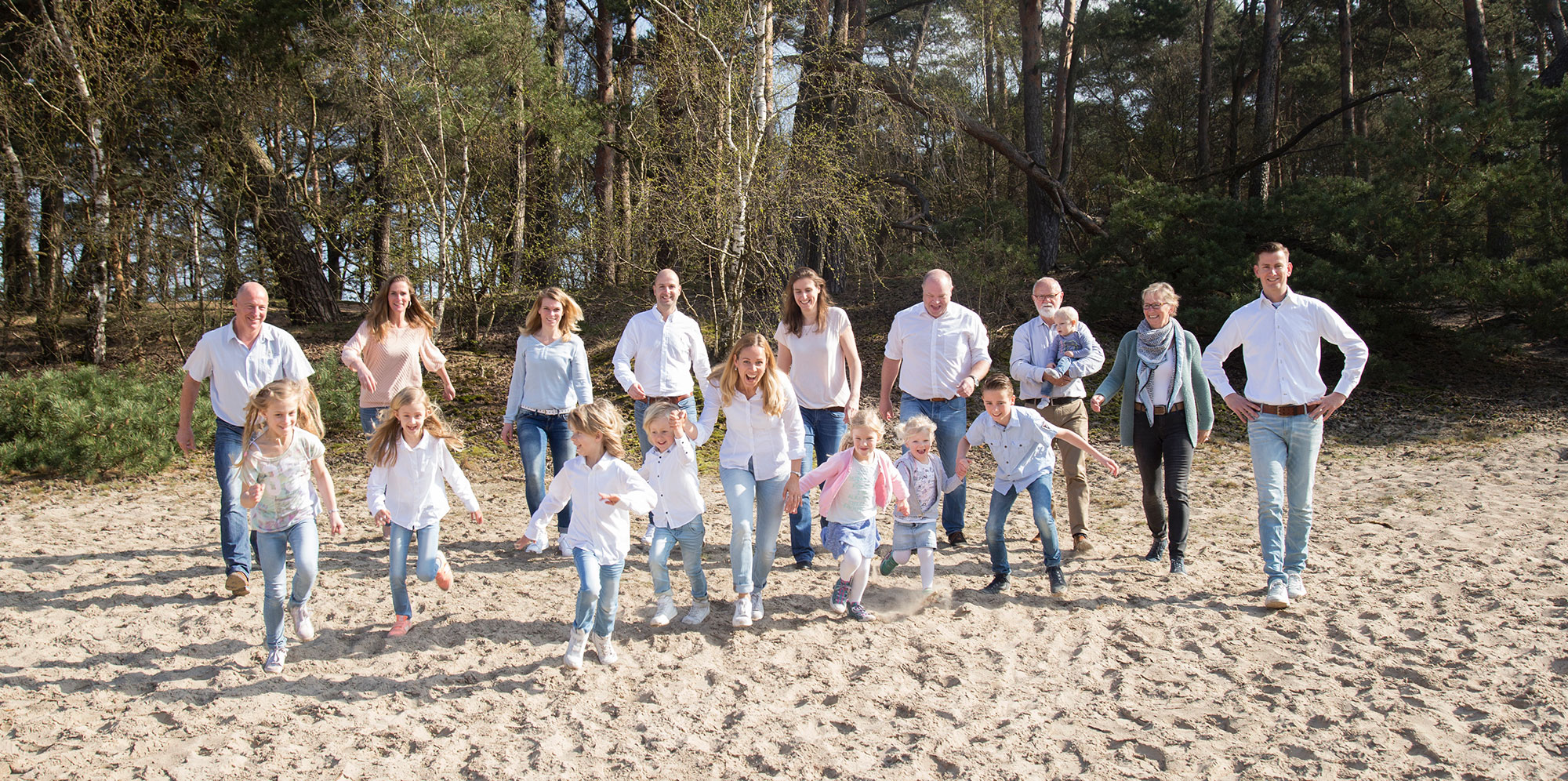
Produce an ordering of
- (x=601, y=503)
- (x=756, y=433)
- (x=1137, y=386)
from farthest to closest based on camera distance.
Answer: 1. (x=1137, y=386)
2. (x=756, y=433)
3. (x=601, y=503)

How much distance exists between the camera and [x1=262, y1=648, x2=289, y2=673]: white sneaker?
168 inches

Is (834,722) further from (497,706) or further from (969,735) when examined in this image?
(497,706)

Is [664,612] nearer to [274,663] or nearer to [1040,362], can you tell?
[274,663]

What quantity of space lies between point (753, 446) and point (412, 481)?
5.39 feet

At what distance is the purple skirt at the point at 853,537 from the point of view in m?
4.81

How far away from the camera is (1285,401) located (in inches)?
193

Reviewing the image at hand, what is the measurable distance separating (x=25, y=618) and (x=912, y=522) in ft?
15.3

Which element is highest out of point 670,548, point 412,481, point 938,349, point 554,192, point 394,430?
point 554,192

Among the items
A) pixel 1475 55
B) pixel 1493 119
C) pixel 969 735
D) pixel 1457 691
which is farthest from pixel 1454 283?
pixel 969 735

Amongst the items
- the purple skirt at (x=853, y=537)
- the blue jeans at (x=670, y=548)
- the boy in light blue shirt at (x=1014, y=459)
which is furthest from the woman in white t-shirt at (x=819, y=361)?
the blue jeans at (x=670, y=548)

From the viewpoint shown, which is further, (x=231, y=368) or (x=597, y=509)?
(x=231, y=368)

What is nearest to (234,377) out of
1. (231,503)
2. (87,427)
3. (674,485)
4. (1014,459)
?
(231,503)

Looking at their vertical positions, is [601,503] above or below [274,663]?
above

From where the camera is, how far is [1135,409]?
559cm
